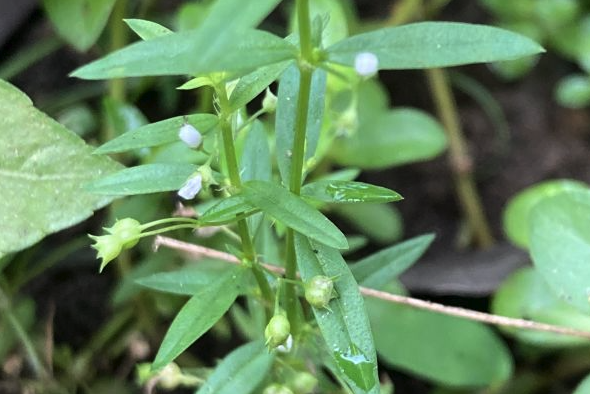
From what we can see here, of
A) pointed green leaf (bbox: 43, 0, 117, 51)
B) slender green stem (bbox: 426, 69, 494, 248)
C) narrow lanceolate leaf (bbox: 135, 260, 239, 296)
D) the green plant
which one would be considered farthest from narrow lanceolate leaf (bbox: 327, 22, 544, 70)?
slender green stem (bbox: 426, 69, 494, 248)

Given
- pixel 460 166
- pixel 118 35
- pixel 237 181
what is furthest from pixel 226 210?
pixel 460 166

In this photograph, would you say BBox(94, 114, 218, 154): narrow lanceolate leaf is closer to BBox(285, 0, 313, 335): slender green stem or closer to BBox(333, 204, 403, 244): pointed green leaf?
BBox(285, 0, 313, 335): slender green stem

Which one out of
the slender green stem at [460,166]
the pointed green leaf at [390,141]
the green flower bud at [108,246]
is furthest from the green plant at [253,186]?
the slender green stem at [460,166]

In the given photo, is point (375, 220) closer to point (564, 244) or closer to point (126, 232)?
point (564, 244)

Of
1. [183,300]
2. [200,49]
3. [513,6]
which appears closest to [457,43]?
[200,49]

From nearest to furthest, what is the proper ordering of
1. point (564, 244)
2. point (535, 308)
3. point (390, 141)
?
point (564, 244)
point (535, 308)
point (390, 141)

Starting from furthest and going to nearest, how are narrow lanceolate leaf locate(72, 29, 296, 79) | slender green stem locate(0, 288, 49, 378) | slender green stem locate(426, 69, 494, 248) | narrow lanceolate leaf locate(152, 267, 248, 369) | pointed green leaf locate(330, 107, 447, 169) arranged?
1. slender green stem locate(426, 69, 494, 248)
2. pointed green leaf locate(330, 107, 447, 169)
3. slender green stem locate(0, 288, 49, 378)
4. narrow lanceolate leaf locate(152, 267, 248, 369)
5. narrow lanceolate leaf locate(72, 29, 296, 79)
